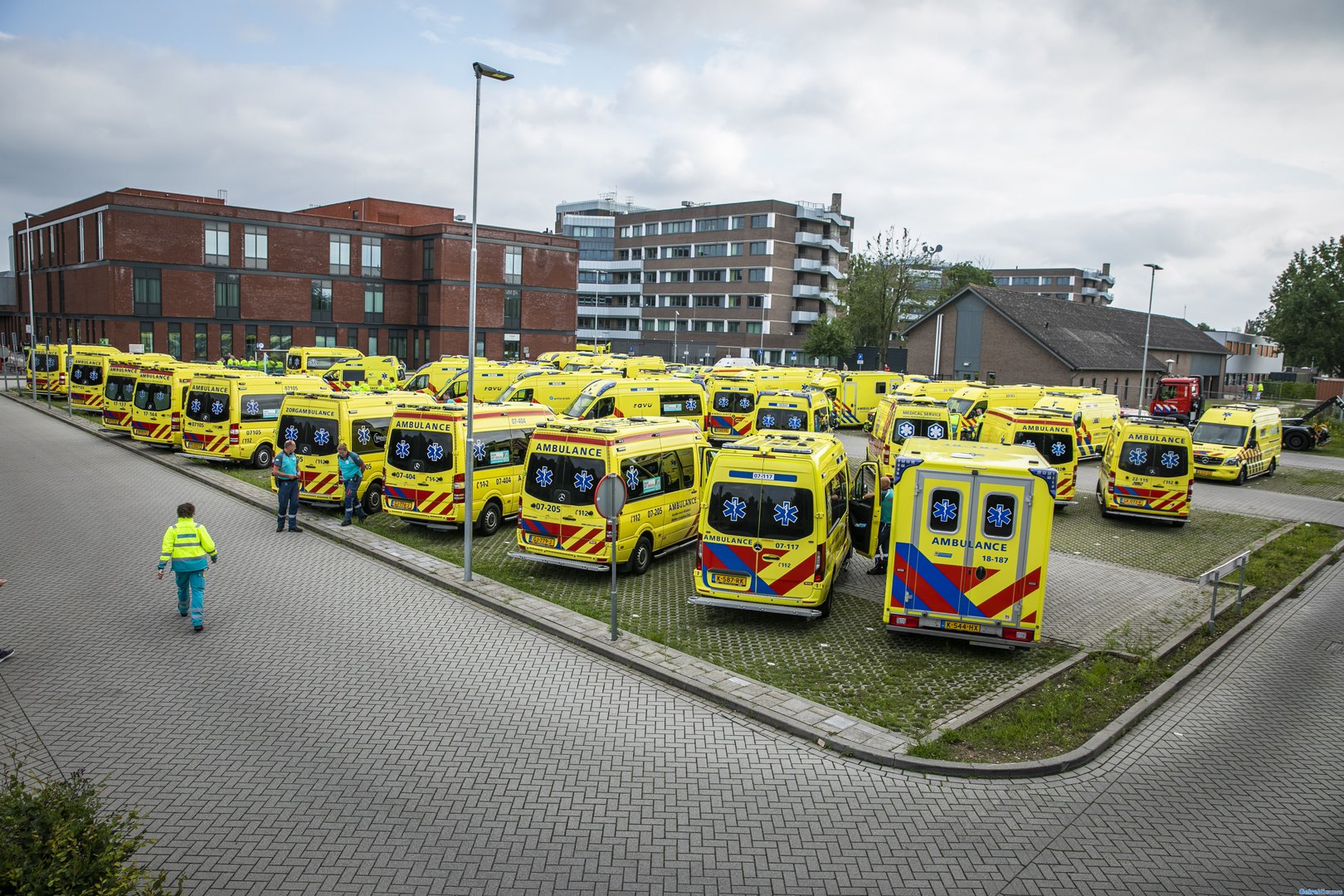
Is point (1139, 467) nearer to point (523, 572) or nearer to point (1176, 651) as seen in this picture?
point (1176, 651)

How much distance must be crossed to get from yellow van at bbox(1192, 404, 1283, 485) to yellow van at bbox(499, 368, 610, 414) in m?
19.3

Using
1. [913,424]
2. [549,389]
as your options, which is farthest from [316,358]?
[913,424]

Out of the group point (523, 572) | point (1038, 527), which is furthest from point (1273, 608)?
point (523, 572)

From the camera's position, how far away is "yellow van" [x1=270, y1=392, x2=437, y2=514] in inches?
728

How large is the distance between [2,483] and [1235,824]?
2378 cm

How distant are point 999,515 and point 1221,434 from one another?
868 inches

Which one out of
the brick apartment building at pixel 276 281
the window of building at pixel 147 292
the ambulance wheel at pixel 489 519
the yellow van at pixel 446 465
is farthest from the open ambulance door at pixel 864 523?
the window of building at pixel 147 292

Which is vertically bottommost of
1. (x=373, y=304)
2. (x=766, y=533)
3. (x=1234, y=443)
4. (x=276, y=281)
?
(x=766, y=533)

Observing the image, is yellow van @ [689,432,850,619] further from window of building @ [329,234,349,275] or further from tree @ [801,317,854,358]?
tree @ [801,317,854,358]

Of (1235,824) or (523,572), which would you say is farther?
(523,572)

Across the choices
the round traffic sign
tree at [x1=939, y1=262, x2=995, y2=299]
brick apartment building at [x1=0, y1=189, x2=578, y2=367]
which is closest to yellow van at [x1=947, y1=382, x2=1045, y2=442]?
the round traffic sign

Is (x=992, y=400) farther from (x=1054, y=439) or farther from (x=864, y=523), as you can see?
(x=864, y=523)

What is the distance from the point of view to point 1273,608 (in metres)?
14.1

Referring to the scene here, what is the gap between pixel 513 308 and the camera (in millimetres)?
67375
